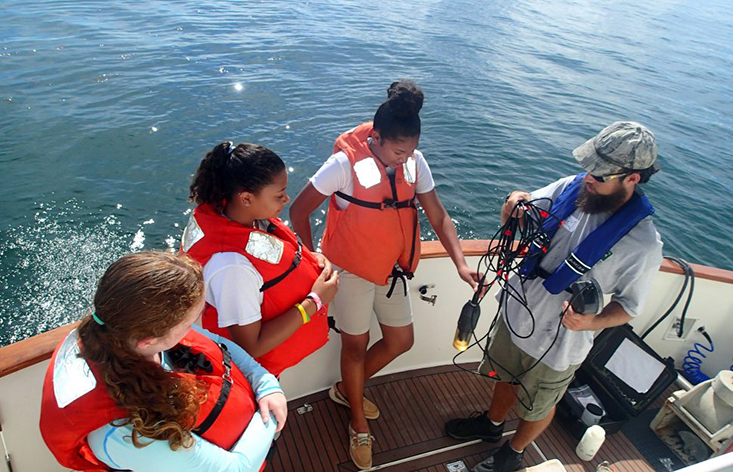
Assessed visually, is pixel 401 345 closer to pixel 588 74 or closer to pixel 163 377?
pixel 163 377

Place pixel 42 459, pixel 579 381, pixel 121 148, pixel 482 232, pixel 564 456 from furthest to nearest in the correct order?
pixel 121 148 → pixel 482 232 → pixel 579 381 → pixel 564 456 → pixel 42 459

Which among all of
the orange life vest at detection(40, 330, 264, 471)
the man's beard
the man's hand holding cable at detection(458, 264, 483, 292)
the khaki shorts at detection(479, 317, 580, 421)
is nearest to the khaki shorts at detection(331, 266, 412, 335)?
the man's hand holding cable at detection(458, 264, 483, 292)

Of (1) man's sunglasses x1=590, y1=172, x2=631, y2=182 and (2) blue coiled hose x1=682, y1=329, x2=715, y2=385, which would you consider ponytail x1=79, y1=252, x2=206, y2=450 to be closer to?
(1) man's sunglasses x1=590, y1=172, x2=631, y2=182

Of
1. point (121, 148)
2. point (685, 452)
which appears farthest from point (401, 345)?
point (121, 148)

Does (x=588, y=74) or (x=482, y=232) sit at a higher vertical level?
(x=588, y=74)

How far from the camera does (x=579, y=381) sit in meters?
2.97

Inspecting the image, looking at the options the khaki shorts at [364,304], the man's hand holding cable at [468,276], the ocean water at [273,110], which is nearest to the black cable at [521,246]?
the man's hand holding cable at [468,276]

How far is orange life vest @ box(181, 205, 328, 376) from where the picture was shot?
154 centimetres

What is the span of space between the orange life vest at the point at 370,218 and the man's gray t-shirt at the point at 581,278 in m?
0.58

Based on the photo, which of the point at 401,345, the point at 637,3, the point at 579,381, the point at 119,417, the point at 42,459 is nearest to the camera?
the point at 119,417

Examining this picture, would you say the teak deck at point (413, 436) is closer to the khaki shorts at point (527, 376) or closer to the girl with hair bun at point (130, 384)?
the khaki shorts at point (527, 376)

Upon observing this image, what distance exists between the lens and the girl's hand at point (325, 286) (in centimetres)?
179

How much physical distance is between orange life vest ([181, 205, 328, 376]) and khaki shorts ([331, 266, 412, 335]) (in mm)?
326

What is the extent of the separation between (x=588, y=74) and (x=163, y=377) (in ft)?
44.2
